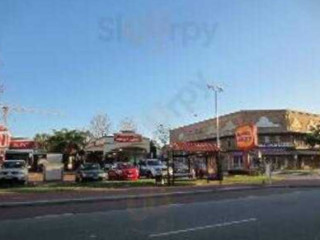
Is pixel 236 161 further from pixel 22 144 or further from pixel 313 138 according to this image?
pixel 22 144

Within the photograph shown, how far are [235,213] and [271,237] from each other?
5.87 meters

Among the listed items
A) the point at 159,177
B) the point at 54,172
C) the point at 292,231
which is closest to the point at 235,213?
the point at 292,231

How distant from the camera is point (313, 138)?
90.0 metres

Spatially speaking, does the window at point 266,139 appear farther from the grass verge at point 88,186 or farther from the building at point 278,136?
Answer: the grass verge at point 88,186

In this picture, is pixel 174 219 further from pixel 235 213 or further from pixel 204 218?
pixel 235 213

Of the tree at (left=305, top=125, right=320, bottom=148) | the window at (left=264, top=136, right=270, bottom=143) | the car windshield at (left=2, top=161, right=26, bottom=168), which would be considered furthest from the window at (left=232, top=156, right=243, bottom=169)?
the car windshield at (left=2, top=161, right=26, bottom=168)

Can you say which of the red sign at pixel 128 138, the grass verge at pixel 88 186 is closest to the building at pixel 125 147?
the red sign at pixel 128 138

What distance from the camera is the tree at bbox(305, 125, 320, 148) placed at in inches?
3540

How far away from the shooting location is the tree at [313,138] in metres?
89.9

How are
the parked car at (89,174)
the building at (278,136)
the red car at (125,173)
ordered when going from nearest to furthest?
the parked car at (89,174)
the red car at (125,173)
the building at (278,136)

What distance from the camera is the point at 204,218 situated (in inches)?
693

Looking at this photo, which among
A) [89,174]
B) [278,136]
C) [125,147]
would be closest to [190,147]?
[89,174]

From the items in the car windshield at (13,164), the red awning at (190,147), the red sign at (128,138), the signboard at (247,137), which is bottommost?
the car windshield at (13,164)

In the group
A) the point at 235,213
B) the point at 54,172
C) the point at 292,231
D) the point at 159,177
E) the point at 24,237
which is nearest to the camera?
the point at 24,237
